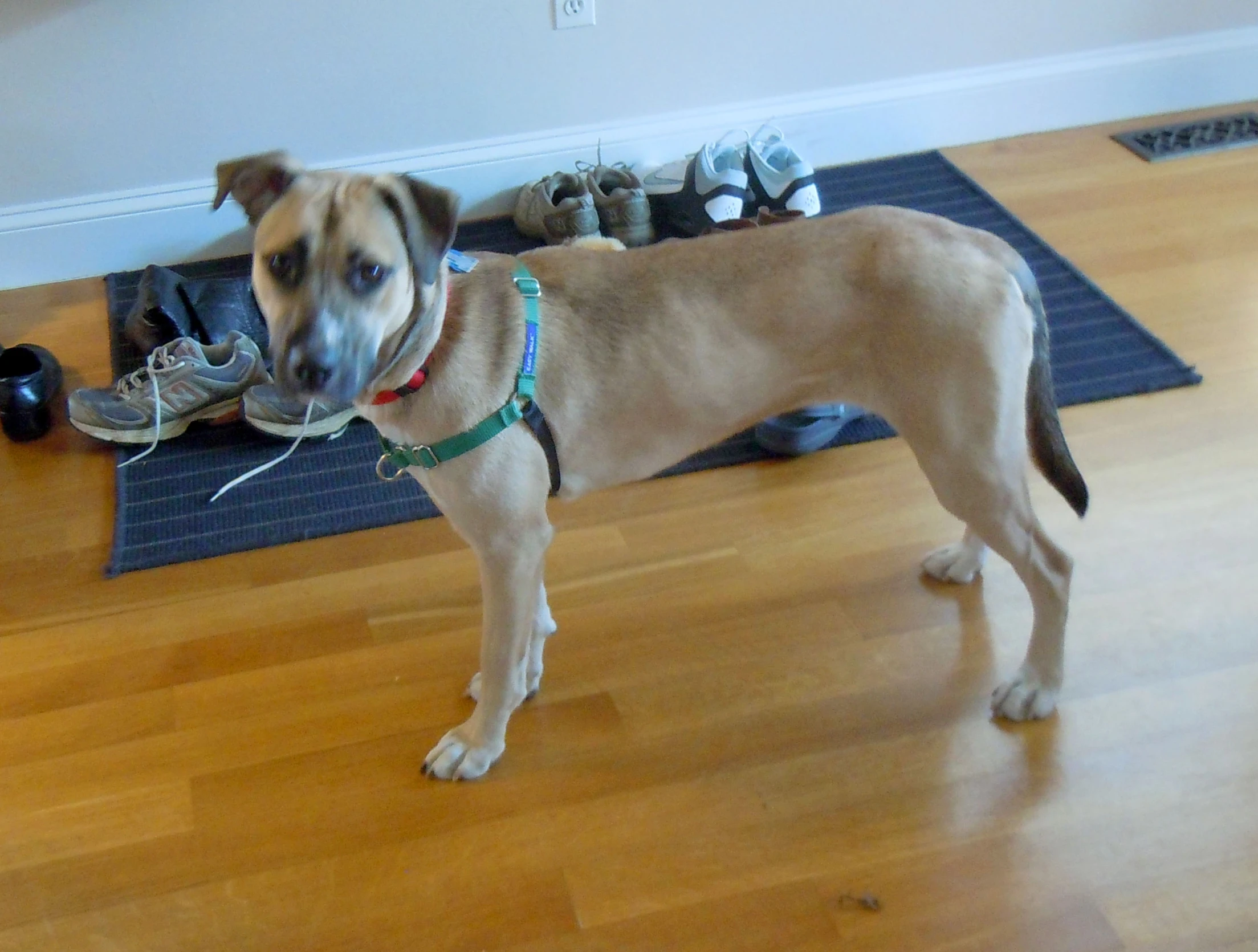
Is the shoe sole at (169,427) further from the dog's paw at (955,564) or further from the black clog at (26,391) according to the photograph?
the dog's paw at (955,564)

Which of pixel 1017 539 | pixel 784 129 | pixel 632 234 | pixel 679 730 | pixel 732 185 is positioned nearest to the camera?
pixel 1017 539

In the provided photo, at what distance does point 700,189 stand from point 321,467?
1491mm

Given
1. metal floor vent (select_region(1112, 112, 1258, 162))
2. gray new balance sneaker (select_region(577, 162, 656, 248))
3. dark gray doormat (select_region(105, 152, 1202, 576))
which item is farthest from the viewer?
metal floor vent (select_region(1112, 112, 1258, 162))

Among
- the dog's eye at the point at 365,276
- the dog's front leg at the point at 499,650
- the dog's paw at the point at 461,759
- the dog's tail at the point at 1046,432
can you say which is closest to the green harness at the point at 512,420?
the dog's front leg at the point at 499,650

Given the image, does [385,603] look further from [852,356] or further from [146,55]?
[146,55]

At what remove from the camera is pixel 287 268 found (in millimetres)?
1565

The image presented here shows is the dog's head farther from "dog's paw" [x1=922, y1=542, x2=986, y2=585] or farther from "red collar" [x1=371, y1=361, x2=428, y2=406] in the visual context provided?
"dog's paw" [x1=922, y1=542, x2=986, y2=585]

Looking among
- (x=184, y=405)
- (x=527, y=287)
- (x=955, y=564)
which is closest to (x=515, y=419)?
(x=527, y=287)

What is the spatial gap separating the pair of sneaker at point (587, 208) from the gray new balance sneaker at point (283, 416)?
1022mm

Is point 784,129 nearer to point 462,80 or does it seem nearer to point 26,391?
point 462,80

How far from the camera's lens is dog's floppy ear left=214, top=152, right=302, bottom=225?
5.36 ft

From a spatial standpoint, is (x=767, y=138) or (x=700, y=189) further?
(x=767, y=138)

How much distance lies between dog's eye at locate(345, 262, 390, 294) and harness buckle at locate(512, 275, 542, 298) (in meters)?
0.28

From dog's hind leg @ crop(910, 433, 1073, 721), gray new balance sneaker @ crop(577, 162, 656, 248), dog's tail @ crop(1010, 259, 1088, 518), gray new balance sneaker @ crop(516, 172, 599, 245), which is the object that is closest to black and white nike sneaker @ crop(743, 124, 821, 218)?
gray new balance sneaker @ crop(577, 162, 656, 248)
